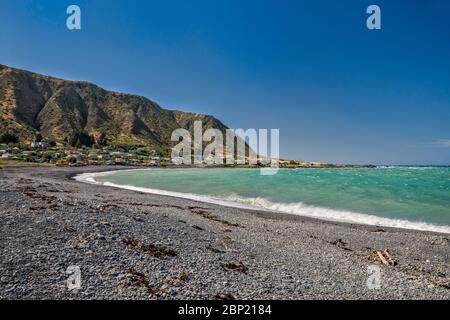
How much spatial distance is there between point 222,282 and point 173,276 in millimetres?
1836

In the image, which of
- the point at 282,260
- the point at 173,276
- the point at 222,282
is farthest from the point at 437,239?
the point at 173,276

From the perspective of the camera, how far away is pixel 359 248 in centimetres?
1850

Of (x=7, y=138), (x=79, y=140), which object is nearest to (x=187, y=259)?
(x=7, y=138)

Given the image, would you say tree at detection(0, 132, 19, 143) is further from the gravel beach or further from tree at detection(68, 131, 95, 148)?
the gravel beach

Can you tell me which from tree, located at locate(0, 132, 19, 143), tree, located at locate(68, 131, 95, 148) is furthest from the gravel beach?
tree, located at locate(68, 131, 95, 148)

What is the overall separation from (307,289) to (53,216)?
1397 cm

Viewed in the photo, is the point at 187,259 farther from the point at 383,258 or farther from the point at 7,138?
the point at 7,138

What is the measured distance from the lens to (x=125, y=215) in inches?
768

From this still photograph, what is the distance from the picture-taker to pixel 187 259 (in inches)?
506

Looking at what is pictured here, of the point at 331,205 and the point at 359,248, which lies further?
the point at 331,205
